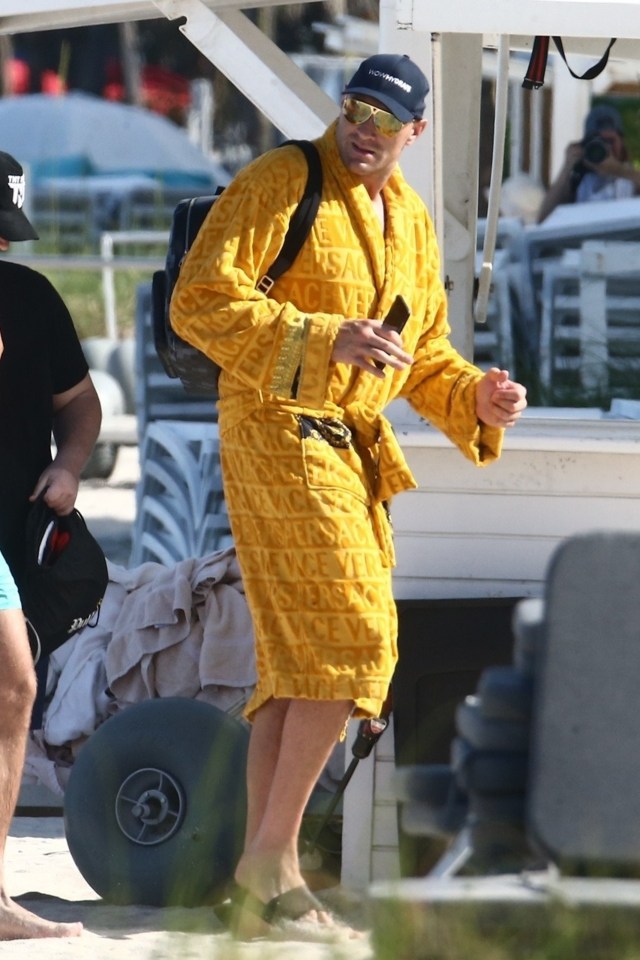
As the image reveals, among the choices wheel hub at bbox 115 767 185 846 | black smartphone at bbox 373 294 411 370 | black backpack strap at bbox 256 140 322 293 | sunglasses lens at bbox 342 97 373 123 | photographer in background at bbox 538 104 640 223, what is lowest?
wheel hub at bbox 115 767 185 846

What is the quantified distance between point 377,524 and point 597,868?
1.66 meters

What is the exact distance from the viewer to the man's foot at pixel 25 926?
167 inches

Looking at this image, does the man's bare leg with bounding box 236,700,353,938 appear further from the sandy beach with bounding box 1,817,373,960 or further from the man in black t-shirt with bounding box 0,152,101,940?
the man in black t-shirt with bounding box 0,152,101,940

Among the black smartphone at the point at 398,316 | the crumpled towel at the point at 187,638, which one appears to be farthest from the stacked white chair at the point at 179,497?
the black smartphone at the point at 398,316

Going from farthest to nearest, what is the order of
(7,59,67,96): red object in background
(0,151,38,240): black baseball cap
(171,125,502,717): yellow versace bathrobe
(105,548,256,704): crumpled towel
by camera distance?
(7,59,67,96): red object in background
(105,548,256,704): crumpled towel
(0,151,38,240): black baseball cap
(171,125,502,717): yellow versace bathrobe

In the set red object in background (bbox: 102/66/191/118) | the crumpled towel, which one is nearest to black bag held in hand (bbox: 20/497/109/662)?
the crumpled towel

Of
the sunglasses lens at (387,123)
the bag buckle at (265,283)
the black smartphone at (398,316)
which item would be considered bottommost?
the black smartphone at (398,316)

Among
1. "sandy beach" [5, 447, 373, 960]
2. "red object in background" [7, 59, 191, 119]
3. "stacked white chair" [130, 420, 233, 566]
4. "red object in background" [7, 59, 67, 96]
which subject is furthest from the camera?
"red object in background" [7, 59, 191, 119]

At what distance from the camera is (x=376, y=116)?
414 centimetres

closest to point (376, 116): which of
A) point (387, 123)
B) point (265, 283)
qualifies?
point (387, 123)

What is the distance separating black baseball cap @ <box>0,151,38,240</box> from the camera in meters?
4.36

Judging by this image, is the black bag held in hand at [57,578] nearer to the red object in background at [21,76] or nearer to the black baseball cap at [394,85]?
the black baseball cap at [394,85]

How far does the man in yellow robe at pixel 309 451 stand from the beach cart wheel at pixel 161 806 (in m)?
0.31

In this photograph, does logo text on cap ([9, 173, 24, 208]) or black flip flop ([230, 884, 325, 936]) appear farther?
logo text on cap ([9, 173, 24, 208])
